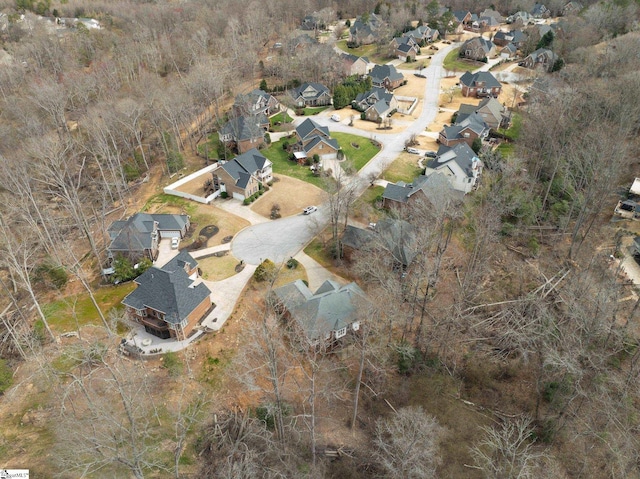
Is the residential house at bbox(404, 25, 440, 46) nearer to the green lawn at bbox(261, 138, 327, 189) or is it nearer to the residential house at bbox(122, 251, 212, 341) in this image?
the green lawn at bbox(261, 138, 327, 189)

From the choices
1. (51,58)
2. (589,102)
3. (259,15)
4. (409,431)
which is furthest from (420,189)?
(259,15)

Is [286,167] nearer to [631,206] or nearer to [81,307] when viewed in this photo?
[81,307]

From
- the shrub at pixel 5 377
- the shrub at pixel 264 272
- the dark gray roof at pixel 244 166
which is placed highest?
the shrub at pixel 5 377

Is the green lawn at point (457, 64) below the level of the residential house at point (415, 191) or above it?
below

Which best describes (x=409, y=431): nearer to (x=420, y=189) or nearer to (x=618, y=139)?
(x=420, y=189)

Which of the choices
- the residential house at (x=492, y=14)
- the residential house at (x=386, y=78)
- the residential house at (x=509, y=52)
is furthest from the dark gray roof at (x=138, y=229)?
the residential house at (x=492, y=14)

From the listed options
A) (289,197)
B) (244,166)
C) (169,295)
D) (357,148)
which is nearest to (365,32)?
(357,148)

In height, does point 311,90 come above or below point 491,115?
above

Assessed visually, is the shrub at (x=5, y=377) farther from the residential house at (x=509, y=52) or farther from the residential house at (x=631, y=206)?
the residential house at (x=509, y=52)
